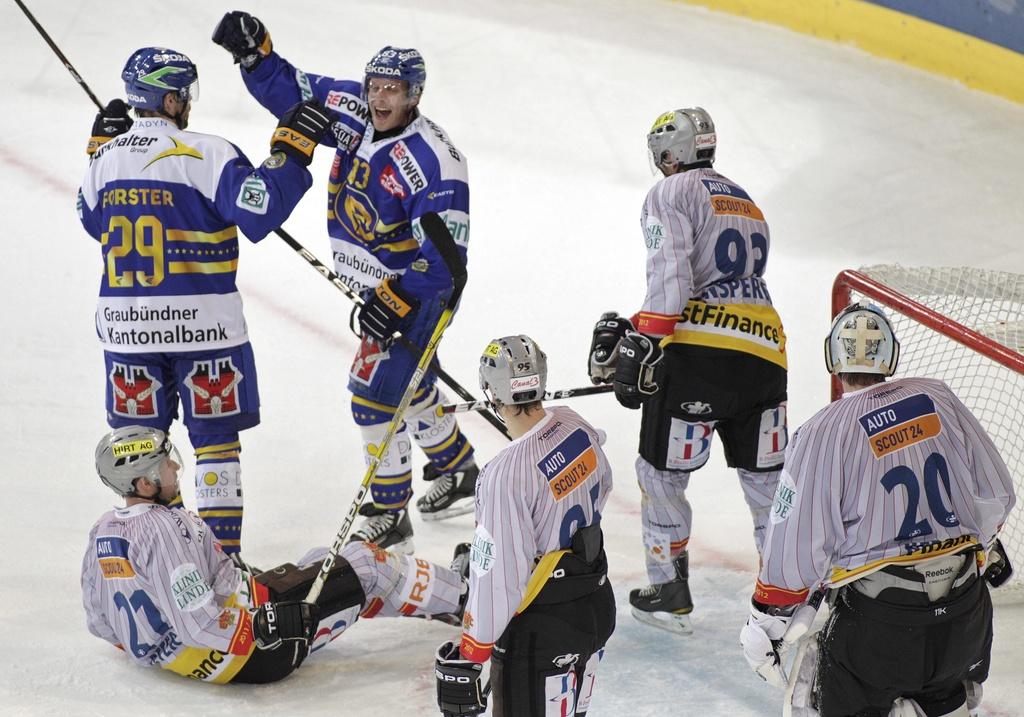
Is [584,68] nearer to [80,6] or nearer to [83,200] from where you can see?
[80,6]

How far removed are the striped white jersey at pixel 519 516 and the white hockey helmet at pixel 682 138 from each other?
116 cm

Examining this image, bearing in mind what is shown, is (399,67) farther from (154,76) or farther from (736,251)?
(736,251)

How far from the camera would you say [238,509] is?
3.72m

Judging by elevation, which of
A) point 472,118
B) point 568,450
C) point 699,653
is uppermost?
point 472,118

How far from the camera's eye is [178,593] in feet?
9.69

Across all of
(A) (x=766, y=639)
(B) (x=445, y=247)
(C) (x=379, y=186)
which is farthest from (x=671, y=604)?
(C) (x=379, y=186)

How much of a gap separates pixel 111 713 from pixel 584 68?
6.04m

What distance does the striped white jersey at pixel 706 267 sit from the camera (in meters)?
3.35

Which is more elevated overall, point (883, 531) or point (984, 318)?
point (984, 318)

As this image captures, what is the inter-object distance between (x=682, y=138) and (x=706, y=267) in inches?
13.6

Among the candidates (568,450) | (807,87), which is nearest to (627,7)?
(807,87)

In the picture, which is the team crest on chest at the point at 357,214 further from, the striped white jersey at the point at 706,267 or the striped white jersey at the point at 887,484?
Result: the striped white jersey at the point at 887,484

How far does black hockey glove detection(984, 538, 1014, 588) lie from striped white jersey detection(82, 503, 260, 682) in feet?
5.42

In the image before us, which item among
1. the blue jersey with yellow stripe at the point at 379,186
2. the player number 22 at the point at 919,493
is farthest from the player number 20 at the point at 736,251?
the player number 22 at the point at 919,493
